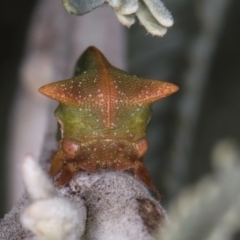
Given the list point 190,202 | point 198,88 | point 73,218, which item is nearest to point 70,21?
point 198,88

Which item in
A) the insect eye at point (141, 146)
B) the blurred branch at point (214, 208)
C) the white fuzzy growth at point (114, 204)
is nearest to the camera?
the blurred branch at point (214, 208)

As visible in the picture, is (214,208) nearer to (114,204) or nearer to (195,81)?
(114,204)

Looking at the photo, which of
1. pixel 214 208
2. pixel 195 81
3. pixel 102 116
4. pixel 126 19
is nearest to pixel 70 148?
pixel 102 116

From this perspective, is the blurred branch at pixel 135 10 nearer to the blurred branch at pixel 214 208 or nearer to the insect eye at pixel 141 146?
the insect eye at pixel 141 146

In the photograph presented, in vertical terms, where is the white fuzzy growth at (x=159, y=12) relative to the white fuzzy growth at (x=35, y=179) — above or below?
above

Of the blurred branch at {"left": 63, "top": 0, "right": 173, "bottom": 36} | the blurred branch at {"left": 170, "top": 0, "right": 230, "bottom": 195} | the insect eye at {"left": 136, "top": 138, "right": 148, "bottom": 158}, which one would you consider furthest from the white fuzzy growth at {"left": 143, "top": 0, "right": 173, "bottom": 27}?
the blurred branch at {"left": 170, "top": 0, "right": 230, "bottom": 195}

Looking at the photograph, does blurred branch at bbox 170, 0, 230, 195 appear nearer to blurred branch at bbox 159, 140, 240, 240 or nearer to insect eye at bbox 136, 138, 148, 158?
insect eye at bbox 136, 138, 148, 158

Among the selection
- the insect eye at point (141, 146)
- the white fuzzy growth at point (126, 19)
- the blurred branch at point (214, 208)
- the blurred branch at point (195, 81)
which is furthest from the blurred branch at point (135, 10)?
the blurred branch at point (195, 81)
